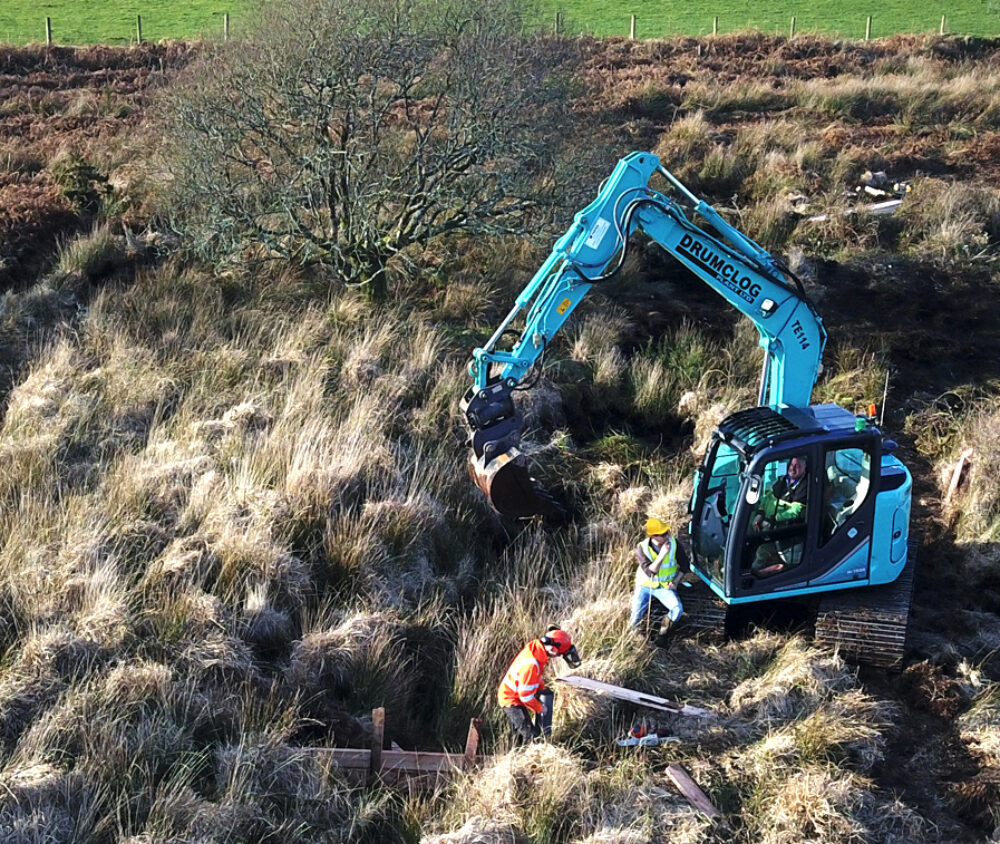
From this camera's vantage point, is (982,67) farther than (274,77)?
Yes

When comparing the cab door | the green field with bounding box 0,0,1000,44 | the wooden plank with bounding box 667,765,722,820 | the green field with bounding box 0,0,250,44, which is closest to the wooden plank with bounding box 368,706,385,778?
the wooden plank with bounding box 667,765,722,820

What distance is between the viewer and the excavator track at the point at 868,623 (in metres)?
8.67

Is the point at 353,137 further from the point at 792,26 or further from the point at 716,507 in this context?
the point at 792,26

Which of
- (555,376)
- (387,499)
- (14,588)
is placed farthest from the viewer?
(555,376)

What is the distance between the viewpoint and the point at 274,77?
535 inches

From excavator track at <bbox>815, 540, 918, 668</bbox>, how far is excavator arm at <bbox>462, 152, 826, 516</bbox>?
237 centimetres

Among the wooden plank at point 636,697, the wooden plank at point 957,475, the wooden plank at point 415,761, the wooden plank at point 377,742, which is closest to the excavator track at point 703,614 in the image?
the wooden plank at point 636,697

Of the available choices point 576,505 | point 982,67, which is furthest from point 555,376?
point 982,67

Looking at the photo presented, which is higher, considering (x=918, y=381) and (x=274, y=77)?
(x=274, y=77)

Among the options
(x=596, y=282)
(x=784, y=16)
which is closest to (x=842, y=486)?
(x=596, y=282)

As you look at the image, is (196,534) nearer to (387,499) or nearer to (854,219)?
(387,499)

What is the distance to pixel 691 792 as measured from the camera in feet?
24.4

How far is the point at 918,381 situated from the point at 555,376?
463 centimetres

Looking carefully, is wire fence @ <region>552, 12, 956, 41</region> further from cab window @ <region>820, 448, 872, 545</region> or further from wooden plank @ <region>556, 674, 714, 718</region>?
wooden plank @ <region>556, 674, 714, 718</region>
